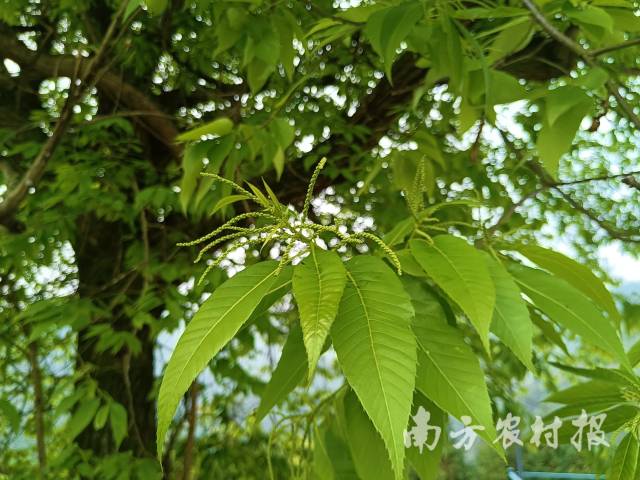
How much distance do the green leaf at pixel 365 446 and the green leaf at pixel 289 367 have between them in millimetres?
49

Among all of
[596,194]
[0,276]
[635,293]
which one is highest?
[596,194]

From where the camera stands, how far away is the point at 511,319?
15.2 inches

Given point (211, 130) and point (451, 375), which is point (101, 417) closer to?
point (211, 130)

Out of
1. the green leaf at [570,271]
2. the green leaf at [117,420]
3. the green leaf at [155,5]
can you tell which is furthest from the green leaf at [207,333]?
the green leaf at [117,420]

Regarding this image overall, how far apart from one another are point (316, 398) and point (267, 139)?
1.38m

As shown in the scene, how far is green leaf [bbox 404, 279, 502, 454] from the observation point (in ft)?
1.16

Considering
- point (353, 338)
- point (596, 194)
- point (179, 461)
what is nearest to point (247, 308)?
point (353, 338)

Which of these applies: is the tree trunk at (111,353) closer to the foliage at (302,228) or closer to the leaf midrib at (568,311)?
the foliage at (302,228)

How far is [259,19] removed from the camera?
0.84m

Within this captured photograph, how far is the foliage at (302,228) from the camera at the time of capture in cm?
38

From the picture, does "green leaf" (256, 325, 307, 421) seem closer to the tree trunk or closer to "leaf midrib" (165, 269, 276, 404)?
"leaf midrib" (165, 269, 276, 404)

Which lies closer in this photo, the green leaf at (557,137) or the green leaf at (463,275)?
the green leaf at (463,275)

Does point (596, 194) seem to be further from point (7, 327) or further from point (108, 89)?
point (7, 327)

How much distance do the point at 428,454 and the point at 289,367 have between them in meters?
0.13
